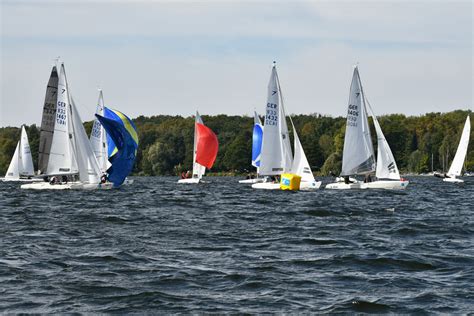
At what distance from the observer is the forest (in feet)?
425

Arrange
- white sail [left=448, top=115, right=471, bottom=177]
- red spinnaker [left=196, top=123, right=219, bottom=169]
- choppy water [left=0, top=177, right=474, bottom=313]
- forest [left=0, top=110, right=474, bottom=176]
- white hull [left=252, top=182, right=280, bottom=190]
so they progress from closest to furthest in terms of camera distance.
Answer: choppy water [left=0, top=177, right=474, bottom=313]
white hull [left=252, top=182, right=280, bottom=190]
red spinnaker [left=196, top=123, right=219, bottom=169]
white sail [left=448, top=115, right=471, bottom=177]
forest [left=0, top=110, right=474, bottom=176]

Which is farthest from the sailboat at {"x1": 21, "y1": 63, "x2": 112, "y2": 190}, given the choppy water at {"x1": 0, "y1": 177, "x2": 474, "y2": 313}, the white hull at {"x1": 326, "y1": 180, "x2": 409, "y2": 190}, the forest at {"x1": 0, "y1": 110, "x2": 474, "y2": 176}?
the forest at {"x1": 0, "y1": 110, "x2": 474, "y2": 176}

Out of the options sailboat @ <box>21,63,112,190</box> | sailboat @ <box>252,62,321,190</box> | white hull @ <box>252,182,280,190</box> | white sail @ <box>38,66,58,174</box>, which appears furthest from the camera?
sailboat @ <box>252,62,321,190</box>

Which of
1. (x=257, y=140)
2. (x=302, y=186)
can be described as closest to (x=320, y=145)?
(x=257, y=140)

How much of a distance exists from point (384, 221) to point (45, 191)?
27.0m

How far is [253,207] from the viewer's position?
34.9 metres

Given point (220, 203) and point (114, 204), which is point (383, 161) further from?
point (114, 204)

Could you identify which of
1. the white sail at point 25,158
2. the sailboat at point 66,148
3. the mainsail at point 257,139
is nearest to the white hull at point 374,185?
the sailboat at point 66,148

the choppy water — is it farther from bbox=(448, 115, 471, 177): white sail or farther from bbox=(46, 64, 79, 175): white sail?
bbox=(448, 115, 471, 177): white sail

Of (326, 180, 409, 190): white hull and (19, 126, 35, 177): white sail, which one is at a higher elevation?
(19, 126, 35, 177): white sail

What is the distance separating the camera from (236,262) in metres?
17.4

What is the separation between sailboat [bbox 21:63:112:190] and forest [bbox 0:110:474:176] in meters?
75.9

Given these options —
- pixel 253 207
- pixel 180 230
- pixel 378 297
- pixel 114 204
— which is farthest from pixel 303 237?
pixel 114 204

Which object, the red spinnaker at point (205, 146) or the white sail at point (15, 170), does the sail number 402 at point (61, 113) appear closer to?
the red spinnaker at point (205, 146)
